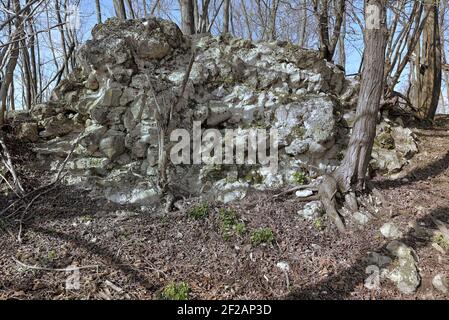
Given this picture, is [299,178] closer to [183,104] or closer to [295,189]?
[295,189]

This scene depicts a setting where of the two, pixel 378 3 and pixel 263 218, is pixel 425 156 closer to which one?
pixel 378 3

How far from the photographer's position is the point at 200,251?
349 centimetres

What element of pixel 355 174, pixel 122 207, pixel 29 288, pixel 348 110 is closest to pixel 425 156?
pixel 348 110

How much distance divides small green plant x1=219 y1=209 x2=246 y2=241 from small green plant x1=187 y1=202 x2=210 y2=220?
8.0 inches

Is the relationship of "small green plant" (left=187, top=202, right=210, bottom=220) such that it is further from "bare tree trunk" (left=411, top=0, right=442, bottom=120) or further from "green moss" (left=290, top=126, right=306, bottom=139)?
"bare tree trunk" (left=411, top=0, right=442, bottom=120)

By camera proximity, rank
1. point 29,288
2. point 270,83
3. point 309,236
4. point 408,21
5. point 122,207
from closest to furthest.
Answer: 1. point 29,288
2. point 309,236
3. point 122,207
4. point 270,83
5. point 408,21

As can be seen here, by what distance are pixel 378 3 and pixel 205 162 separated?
3.20 metres

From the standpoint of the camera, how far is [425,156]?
5.52 m

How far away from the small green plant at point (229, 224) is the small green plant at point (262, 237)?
0.57 feet

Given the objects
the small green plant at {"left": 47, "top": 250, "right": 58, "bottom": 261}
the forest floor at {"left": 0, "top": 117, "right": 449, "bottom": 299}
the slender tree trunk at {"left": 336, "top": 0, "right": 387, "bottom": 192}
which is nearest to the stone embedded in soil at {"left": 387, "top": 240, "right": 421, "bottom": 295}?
the forest floor at {"left": 0, "top": 117, "right": 449, "bottom": 299}

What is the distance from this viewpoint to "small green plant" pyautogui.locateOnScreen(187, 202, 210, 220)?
3.95 m

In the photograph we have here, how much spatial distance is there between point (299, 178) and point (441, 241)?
6.20 feet

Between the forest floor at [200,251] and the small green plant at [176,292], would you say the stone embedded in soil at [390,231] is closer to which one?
the forest floor at [200,251]

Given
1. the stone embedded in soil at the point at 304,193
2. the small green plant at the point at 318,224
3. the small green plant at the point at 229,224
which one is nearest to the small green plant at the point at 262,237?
the small green plant at the point at 229,224
